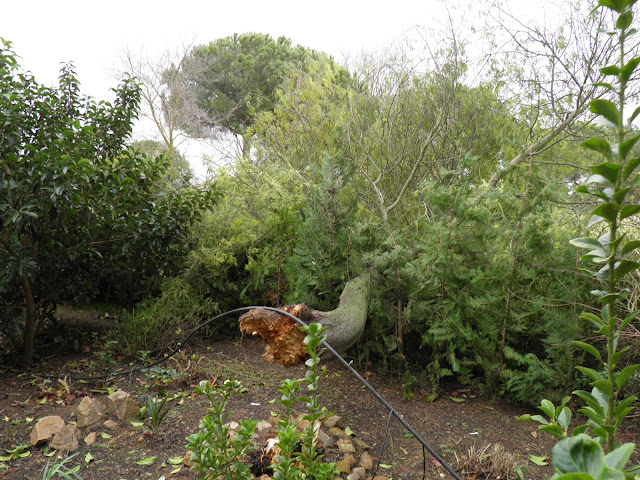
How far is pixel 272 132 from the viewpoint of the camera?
7.71 metres

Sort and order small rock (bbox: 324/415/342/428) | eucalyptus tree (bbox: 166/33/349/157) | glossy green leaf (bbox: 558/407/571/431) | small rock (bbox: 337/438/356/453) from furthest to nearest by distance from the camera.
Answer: eucalyptus tree (bbox: 166/33/349/157) < small rock (bbox: 324/415/342/428) < small rock (bbox: 337/438/356/453) < glossy green leaf (bbox: 558/407/571/431)

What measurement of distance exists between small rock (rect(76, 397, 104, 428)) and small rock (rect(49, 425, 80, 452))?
111 millimetres

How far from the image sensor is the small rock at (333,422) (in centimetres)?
271

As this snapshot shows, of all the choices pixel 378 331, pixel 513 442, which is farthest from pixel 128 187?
pixel 513 442

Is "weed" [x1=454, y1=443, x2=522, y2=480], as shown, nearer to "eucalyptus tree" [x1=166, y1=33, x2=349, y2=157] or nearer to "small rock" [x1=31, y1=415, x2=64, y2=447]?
"small rock" [x1=31, y1=415, x2=64, y2=447]

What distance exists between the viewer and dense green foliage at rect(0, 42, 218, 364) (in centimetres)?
328

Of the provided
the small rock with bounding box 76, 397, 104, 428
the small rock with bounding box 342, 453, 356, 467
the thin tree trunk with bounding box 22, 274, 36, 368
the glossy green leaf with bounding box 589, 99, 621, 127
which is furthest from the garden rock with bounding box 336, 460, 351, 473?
the thin tree trunk with bounding box 22, 274, 36, 368

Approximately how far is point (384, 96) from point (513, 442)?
15.2ft

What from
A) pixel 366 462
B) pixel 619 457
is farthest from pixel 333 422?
pixel 619 457

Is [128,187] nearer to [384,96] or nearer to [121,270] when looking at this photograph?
[121,270]

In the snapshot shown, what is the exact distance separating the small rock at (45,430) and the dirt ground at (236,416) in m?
0.05

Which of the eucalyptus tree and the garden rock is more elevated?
the eucalyptus tree

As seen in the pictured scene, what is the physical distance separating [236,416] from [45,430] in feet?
3.55

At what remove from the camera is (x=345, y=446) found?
247 cm
